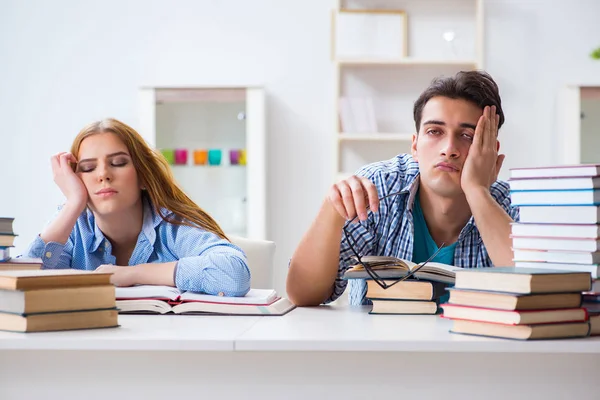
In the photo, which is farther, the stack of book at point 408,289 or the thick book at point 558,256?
the stack of book at point 408,289

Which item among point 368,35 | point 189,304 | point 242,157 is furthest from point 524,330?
point 368,35

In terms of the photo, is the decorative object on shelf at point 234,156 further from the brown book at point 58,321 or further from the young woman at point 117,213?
the brown book at point 58,321

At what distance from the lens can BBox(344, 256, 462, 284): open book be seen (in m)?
1.54

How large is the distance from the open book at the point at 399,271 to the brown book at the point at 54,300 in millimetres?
521

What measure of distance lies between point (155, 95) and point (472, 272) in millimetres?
3216

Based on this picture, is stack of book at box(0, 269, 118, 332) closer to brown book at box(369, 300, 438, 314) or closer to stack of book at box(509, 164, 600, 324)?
brown book at box(369, 300, 438, 314)

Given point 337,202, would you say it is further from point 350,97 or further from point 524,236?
point 350,97

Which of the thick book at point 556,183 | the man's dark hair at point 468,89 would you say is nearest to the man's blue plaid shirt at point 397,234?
the man's dark hair at point 468,89

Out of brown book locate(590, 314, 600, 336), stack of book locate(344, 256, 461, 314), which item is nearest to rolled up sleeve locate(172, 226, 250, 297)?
stack of book locate(344, 256, 461, 314)

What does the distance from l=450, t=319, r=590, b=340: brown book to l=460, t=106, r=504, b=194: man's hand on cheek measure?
0.69 meters

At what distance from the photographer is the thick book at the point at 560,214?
1.30 m

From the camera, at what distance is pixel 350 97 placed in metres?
4.32

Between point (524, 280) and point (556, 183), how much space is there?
0.24 meters

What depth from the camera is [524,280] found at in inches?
46.4
